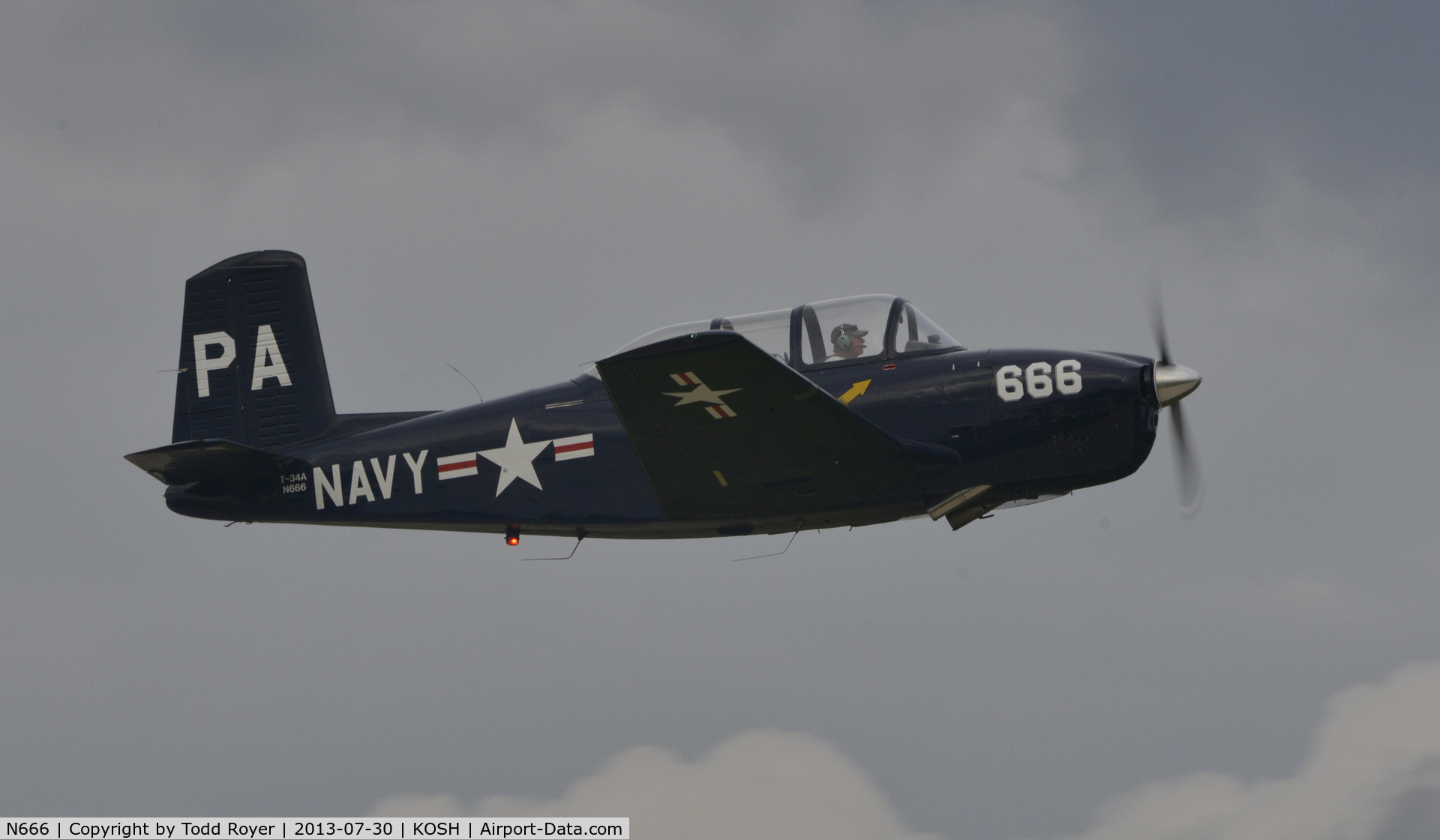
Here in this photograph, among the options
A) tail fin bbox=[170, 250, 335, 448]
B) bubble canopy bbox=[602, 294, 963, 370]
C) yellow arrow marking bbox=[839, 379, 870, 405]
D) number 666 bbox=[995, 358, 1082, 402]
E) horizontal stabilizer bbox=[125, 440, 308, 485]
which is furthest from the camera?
tail fin bbox=[170, 250, 335, 448]

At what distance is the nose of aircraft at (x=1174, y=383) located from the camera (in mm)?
11742

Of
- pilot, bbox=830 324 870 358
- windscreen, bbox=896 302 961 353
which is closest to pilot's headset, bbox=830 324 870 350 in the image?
pilot, bbox=830 324 870 358

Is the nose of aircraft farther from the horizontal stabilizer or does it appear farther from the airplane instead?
the horizontal stabilizer

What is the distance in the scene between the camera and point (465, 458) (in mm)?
13375

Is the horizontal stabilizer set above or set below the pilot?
below

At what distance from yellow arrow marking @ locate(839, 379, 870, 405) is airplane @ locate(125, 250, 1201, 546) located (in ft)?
0.04

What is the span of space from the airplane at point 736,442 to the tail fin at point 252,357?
10cm

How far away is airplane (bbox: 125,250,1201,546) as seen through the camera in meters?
11.4

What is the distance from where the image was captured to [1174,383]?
11.7 meters

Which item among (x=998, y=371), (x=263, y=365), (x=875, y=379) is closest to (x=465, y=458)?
(x=263, y=365)

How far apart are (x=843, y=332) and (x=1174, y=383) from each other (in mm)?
2798

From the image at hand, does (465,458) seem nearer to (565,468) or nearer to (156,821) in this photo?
(565,468)

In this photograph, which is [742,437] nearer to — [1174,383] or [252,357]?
[1174,383]

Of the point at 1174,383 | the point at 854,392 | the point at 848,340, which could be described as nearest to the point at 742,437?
the point at 854,392
